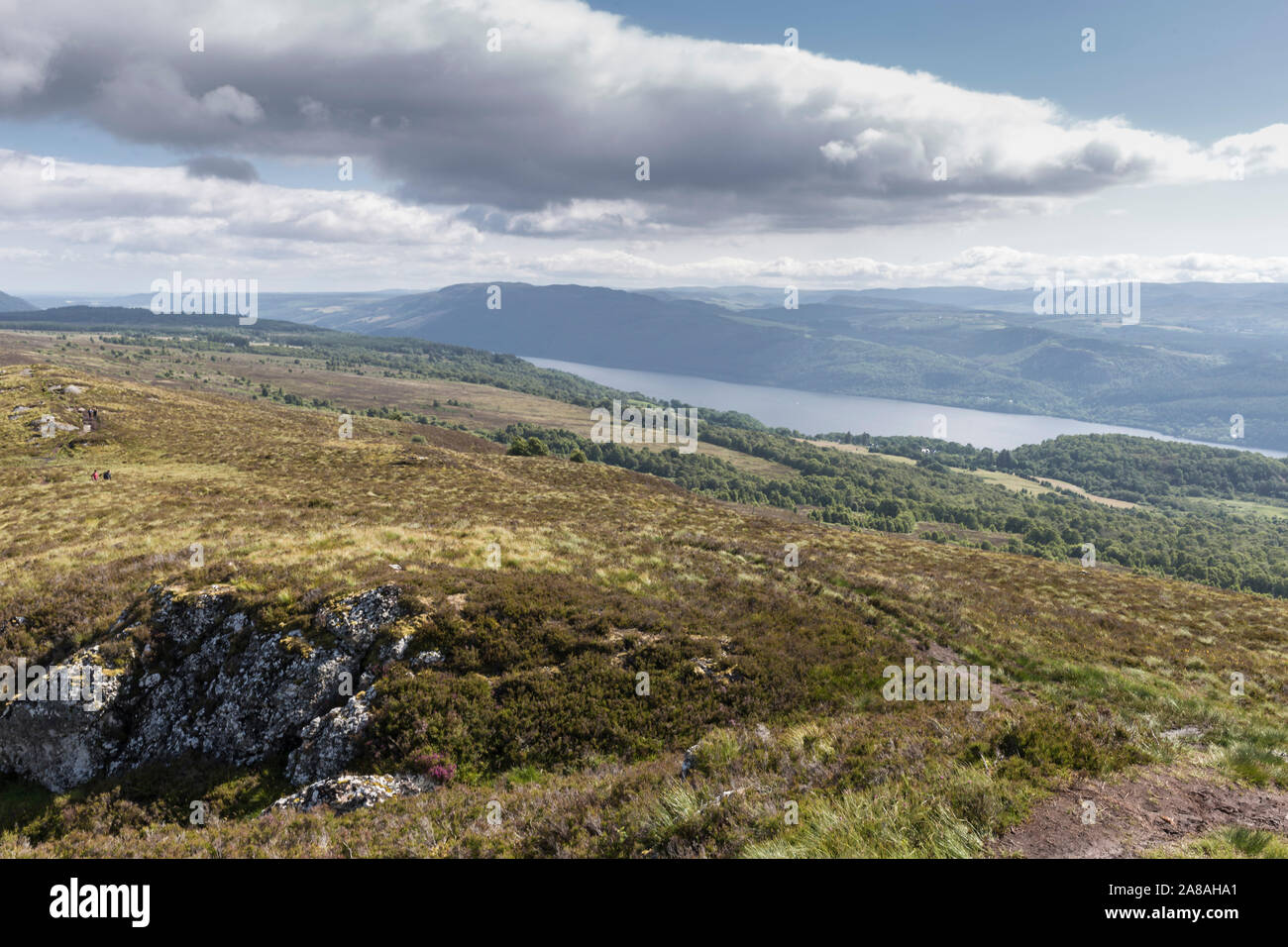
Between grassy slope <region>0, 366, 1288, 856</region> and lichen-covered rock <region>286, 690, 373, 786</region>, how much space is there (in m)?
0.57

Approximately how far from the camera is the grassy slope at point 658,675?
9.09 meters

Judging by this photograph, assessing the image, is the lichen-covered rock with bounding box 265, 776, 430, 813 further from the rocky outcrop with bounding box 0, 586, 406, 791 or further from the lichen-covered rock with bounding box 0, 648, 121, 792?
the lichen-covered rock with bounding box 0, 648, 121, 792

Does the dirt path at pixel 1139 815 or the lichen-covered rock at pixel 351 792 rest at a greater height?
the dirt path at pixel 1139 815

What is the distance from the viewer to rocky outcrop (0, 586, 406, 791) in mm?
12352

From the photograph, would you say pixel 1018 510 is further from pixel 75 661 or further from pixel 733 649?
pixel 75 661

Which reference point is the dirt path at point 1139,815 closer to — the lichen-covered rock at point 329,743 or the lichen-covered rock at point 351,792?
the lichen-covered rock at point 351,792

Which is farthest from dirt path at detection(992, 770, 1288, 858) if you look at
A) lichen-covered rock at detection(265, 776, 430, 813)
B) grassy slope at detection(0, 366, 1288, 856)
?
lichen-covered rock at detection(265, 776, 430, 813)

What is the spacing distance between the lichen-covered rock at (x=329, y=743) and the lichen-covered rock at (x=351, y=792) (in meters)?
0.46

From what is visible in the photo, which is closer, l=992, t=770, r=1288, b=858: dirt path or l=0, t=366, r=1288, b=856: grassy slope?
l=992, t=770, r=1288, b=858: dirt path

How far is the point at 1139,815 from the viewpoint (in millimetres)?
7945

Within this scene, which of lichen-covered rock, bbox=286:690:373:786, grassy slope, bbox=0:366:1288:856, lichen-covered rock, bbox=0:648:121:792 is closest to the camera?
grassy slope, bbox=0:366:1288:856

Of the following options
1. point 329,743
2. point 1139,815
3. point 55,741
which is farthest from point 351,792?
point 1139,815

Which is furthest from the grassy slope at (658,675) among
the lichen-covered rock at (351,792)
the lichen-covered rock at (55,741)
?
the lichen-covered rock at (55,741)

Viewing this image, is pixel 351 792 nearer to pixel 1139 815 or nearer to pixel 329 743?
pixel 329 743
